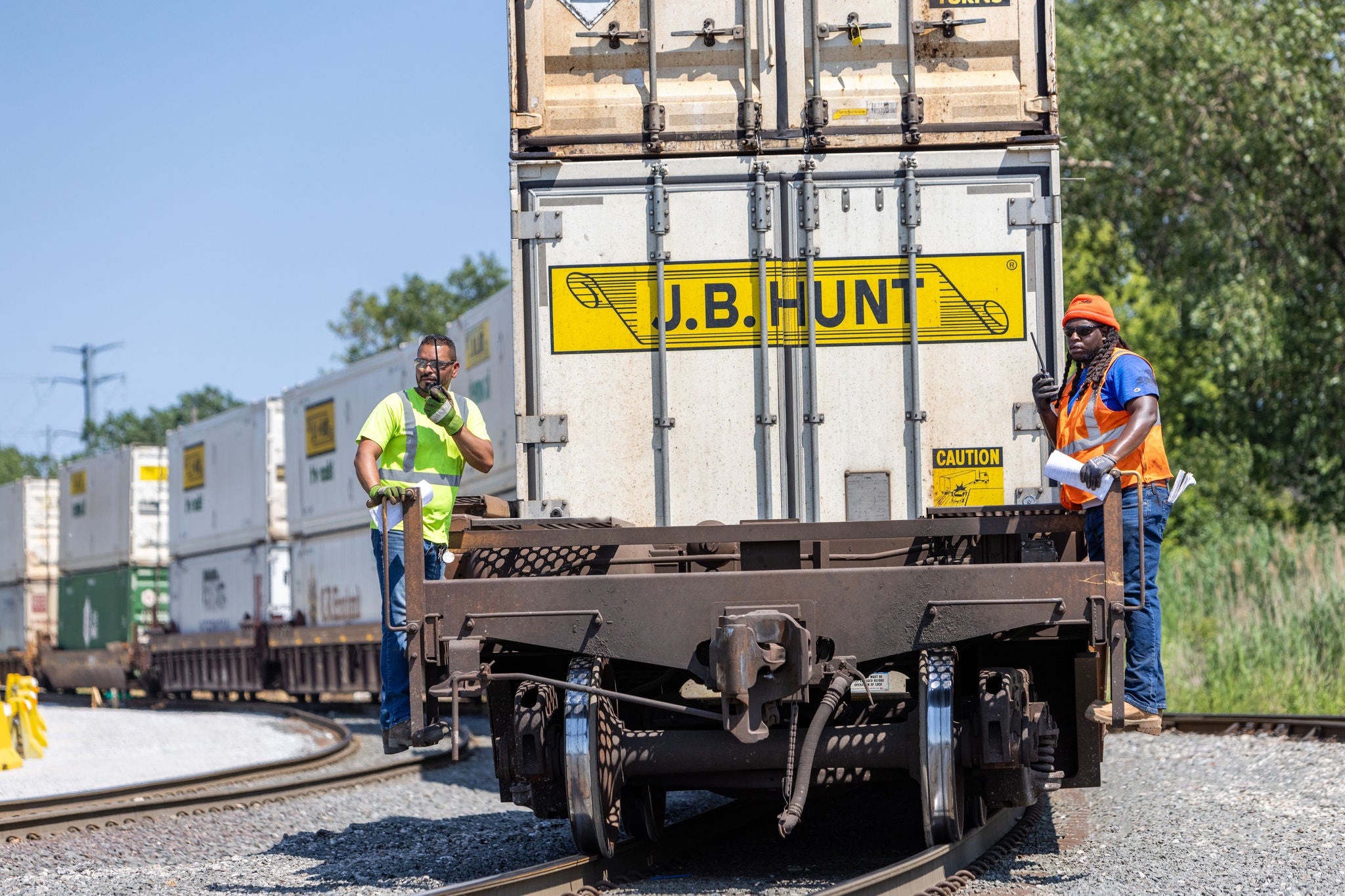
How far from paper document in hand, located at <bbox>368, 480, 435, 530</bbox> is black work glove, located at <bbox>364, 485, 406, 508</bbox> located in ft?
0.13

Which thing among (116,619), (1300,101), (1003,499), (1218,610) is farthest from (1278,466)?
(116,619)

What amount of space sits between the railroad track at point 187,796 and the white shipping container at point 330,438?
611 centimetres

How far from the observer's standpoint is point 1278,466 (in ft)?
68.3

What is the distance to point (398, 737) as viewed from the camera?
5996 millimetres

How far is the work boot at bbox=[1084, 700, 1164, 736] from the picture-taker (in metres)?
5.44

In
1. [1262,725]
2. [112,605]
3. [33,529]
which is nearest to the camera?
[1262,725]

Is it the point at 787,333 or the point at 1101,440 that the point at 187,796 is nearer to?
the point at 787,333

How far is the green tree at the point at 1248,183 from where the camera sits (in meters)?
19.0

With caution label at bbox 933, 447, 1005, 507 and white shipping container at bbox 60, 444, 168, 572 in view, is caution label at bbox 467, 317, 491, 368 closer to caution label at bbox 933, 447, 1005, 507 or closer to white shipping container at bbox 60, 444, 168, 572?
caution label at bbox 933, 447, 1005, 507

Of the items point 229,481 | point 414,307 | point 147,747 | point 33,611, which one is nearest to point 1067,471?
point 147,747

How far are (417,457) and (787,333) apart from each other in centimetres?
174

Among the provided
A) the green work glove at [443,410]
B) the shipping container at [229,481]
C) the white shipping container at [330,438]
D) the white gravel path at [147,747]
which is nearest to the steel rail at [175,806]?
the white gravel path at [147,747]

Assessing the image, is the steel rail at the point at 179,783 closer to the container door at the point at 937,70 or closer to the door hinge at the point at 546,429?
the door hinge at the point at 546,429

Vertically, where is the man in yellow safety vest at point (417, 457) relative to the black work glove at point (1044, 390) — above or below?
below
